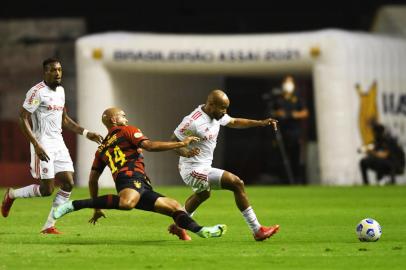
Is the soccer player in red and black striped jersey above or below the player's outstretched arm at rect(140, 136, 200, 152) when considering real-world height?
below

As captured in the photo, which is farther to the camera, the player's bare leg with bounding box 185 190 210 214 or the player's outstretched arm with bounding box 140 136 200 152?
the player's bare leg with bounding box 185 190 210 214

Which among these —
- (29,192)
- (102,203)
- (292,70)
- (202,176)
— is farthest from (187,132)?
(292,70)

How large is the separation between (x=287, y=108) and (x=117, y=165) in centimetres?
1501

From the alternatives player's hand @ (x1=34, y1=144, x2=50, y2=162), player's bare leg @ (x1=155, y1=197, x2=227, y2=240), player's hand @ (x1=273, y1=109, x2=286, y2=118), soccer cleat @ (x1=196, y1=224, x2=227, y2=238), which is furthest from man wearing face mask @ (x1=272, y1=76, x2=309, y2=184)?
soccer cleat @ (x1=196, y1=224, x2=227, y2=238)

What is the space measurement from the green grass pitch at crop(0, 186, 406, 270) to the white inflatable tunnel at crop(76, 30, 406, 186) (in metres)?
7.17

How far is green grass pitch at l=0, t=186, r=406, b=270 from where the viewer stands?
1049 centimetres

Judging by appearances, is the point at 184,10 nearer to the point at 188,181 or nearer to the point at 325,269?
the point at 188,181

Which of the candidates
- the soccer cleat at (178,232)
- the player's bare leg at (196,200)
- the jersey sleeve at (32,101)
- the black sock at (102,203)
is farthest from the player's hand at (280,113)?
the black sock at (102,203)

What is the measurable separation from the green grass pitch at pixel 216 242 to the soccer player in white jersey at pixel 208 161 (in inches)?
11.7

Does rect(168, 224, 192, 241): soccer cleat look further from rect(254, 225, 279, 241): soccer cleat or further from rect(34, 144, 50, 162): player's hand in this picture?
rect(34, 144, 50, 162): player's hand

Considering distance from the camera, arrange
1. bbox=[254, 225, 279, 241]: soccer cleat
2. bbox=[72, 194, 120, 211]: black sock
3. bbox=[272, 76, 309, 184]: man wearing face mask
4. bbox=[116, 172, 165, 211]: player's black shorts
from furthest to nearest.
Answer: bbox=[272, 76, 309, 184]: man wearing face mask, bbox=[254, 225, 279, 241]: soccer cleat, bbox=[116, 172, 165, 211]: player's black shorts, bbox=[72, 194, 120, 211]: black sock

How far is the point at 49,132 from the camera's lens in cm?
1388

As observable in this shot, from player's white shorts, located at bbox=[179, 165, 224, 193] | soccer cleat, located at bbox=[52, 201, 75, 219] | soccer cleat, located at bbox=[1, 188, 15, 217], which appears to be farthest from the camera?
soccer cleat, located at bbox=[1, 188, 15, 217]

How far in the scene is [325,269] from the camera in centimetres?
1003
